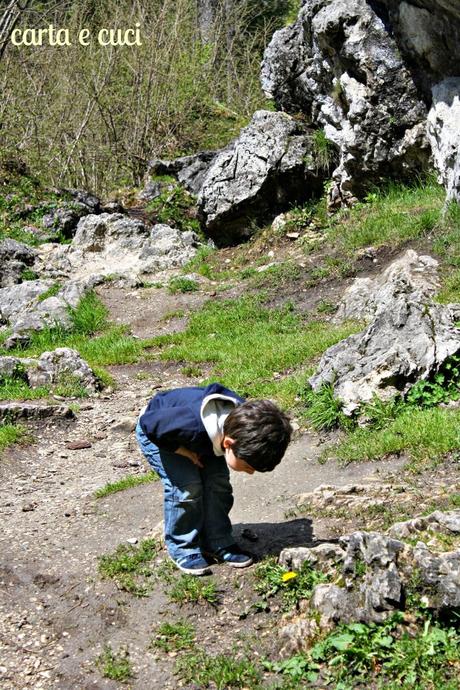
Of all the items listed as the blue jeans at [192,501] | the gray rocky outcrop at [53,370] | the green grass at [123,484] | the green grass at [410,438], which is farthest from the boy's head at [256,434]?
the gray rocky outcrop at [53,370]

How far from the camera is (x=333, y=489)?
4848 mm

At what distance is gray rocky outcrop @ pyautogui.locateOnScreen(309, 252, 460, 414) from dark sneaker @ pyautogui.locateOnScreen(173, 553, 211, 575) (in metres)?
2.40

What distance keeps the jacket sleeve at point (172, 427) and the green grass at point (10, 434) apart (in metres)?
3.32

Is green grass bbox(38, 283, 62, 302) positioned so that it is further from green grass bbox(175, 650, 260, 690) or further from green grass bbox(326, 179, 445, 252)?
green grass bbox(175, 650, 260, 690)

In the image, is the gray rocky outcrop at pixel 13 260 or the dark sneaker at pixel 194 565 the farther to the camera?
the gray rocky outcrop at pixel 13 260

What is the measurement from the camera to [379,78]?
1168cm

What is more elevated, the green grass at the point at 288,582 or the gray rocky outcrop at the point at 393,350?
the gray rocky outcrop at the point at 393,350

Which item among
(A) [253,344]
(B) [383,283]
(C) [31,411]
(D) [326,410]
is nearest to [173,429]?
(D) [326,410]

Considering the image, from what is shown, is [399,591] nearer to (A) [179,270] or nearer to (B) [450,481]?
(B) [450,481]

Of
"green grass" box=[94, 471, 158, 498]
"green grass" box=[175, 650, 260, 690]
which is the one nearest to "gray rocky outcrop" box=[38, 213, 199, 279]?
"green grass" box=[94, 471, 158, 498]

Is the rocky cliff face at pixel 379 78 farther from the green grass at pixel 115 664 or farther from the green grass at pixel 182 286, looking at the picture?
the green grass at pixel 115 664

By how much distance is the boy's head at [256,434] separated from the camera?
359 centimetres

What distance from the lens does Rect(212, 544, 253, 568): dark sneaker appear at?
4117mm

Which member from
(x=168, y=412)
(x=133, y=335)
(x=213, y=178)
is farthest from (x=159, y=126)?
(x=168, y=412)
